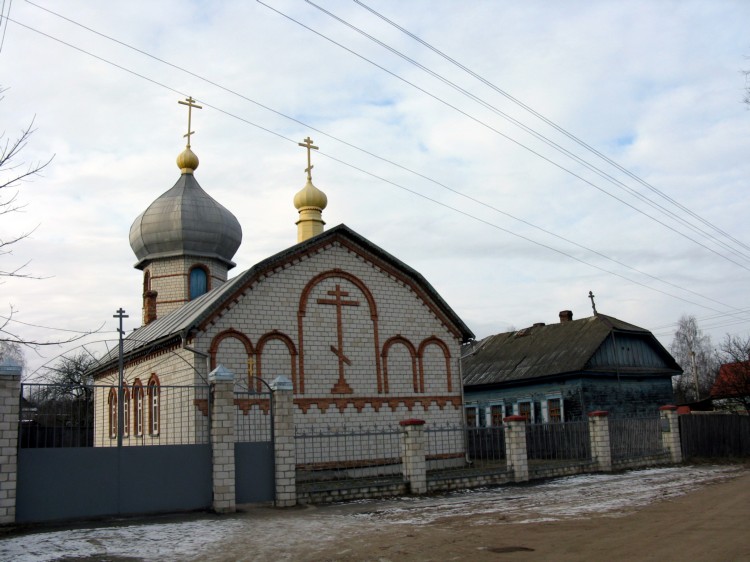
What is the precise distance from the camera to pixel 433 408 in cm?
2048

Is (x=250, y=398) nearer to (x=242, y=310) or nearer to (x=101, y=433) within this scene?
(x=242, y=310)

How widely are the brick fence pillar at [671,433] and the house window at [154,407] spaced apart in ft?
47.5

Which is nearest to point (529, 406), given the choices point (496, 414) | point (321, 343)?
point (496, 414)

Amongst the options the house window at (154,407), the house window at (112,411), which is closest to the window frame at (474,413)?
the house window at (112,411)

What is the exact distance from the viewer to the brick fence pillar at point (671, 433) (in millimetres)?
21547

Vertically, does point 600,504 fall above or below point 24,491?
below

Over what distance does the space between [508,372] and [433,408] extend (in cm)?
902

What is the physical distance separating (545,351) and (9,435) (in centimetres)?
2092

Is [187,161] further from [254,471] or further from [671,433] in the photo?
[671,433]

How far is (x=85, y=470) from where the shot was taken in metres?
12.0

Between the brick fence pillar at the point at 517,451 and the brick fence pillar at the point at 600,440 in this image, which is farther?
the brick fence pillar at the point at 600,440

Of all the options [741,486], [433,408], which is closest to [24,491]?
[433,408]

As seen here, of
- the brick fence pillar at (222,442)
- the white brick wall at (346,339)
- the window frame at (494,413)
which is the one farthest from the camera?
the window frame at (494,413)

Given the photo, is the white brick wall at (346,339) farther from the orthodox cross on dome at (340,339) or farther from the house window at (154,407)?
the house window at (154,407)
